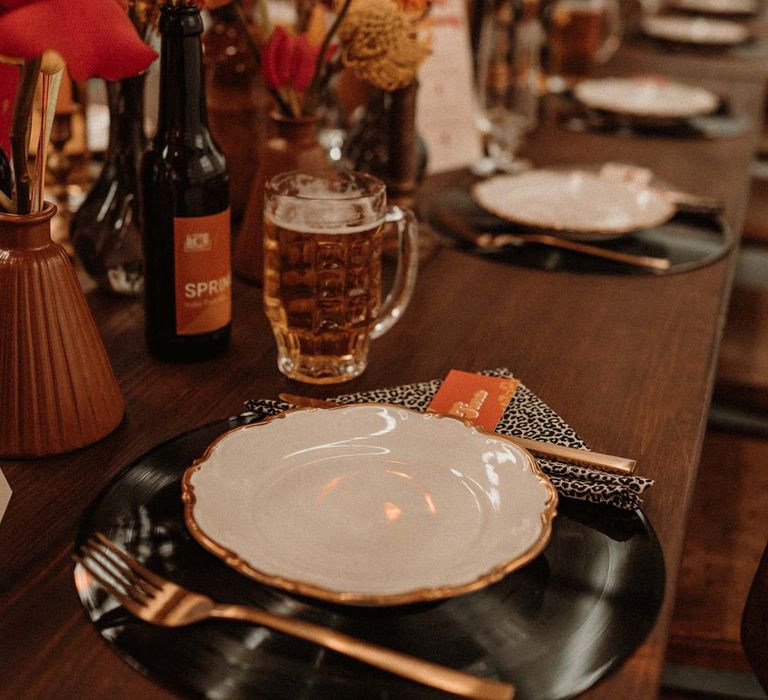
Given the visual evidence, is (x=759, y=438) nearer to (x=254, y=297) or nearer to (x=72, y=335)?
(x=254, y=297)

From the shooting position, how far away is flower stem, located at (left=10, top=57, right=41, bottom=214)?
0.65m

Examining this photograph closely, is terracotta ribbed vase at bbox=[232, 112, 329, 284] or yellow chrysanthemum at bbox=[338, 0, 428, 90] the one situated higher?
yellow chrysanthemum at bbox=[338, 0, 428, 90]

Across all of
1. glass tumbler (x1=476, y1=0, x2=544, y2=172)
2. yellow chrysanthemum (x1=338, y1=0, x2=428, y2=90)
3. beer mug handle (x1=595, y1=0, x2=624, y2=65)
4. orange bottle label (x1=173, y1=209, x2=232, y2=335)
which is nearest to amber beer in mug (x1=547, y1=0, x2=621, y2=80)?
beer mug handle (x1=595, y1=0, x2=624, y2=65)

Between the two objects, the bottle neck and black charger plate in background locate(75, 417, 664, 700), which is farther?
the bottle neck

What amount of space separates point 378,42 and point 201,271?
31 centimetres

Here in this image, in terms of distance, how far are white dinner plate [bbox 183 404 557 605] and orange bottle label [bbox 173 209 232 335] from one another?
19cm

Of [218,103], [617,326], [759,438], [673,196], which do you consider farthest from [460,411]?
[759,438]

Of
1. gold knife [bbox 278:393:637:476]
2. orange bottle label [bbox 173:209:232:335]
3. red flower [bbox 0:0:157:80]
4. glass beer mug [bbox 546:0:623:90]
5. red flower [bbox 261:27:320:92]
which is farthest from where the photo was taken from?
glass beer mug [bbox 546:0:623:90]

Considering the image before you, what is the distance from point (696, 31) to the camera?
3.01 meters

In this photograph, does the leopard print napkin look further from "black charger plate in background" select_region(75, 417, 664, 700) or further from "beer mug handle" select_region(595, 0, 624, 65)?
"beer mug handle" select_region(595, 0, 624, 65)

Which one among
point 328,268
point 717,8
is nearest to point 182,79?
point 328,268

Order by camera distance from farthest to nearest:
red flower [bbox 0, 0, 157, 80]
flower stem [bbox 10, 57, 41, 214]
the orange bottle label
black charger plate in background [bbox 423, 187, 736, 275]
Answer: black charger plate in background [bbox 423, 187, 736, 275] → the orange bottle label → flower stem [bbox 10, 57, 41, 214] → red flower [bbox 0, 0, 157, 80]

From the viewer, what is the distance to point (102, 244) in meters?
1.05

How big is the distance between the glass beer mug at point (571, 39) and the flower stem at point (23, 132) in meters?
1.79
